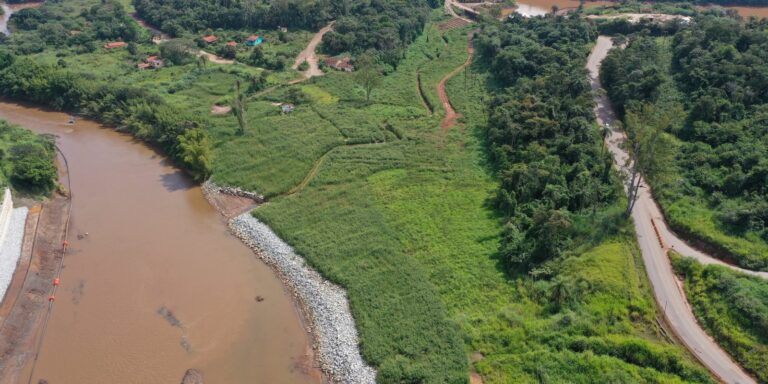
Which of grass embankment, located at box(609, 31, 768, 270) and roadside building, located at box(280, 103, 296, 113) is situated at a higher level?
grass embankment, located at box(609, 31, 768, 270)

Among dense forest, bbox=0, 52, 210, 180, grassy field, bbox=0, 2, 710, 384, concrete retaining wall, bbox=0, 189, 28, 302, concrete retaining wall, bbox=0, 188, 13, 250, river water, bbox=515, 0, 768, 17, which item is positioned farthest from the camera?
river water, bbox=515, 0, 768, 17

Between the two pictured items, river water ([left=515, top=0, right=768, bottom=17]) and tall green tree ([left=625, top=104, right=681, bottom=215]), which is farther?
river water ([left=515, top=0, right=768, bottom=17])

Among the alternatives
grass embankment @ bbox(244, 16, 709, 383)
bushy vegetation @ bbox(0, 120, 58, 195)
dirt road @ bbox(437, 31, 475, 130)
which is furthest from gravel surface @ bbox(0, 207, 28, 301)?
dirt road @ bbox(437, 31, 475, 130)

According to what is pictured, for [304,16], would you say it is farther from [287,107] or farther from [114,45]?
[287,107]

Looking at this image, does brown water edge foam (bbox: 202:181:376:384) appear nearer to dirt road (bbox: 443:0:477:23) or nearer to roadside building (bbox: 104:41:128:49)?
roadside building (bbox: 104:41:128:49)

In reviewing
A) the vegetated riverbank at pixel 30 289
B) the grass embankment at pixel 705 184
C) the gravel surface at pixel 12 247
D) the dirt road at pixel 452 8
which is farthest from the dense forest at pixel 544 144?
the gravel surface at pixel 12 247

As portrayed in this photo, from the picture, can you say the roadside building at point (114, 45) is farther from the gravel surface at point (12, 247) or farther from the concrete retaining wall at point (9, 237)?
the gravel surface at point (12, 247)

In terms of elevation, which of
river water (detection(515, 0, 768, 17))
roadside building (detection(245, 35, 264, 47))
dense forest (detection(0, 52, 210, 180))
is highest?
river water (detection(515, 0, 768, 17))

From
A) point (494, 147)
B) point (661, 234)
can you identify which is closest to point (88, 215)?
point (494, 147)
